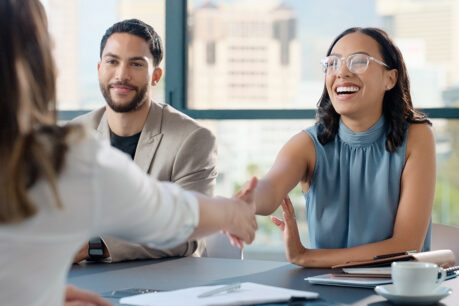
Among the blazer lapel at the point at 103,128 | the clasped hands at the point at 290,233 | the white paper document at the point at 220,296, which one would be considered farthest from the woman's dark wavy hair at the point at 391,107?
the white paper document at the point at 220,296

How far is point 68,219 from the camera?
3.69ft

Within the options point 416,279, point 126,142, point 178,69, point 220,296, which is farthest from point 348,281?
point 178,69

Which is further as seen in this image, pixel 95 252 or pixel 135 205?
pixel 95 252

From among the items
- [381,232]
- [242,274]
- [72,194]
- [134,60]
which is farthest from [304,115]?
[72,194]

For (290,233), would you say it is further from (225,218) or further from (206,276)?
Result: (225,218)

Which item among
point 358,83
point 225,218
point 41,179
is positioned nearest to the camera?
point 41,179

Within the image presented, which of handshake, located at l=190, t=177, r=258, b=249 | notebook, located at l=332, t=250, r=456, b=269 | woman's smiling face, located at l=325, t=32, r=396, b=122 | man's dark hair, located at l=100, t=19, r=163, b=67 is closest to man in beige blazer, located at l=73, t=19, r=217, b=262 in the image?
man's dark hair, located at l=100, t=19, r=163, b=67

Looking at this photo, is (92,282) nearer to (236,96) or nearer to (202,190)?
(202,190)

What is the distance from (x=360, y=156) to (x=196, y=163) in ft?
2.40

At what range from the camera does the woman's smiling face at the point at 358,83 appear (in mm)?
2826

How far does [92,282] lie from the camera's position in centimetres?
211

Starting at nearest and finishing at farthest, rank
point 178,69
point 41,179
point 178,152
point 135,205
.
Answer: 1. point 41,179
2. point 135,205
3. point 178,152
4. point 178,69

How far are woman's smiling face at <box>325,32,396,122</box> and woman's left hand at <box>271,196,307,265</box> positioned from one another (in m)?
0.51

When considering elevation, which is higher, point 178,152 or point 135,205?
point 135,205
